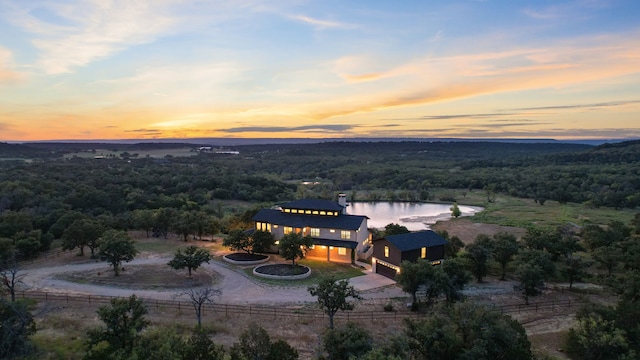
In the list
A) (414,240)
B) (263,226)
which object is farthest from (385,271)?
(263,226)

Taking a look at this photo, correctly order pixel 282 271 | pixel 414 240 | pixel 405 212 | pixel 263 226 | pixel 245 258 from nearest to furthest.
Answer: pixel 282 271, pixel 414 240, pixel 245 258, pixel 263 226, pixel 405 212

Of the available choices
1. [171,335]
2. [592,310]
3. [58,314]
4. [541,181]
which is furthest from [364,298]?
[541,181]

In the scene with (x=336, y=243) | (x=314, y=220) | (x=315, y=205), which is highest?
(x=315, y=205)

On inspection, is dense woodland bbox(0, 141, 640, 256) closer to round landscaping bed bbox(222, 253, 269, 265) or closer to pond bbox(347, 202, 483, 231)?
pond bbox(347, 202, 483, 231)

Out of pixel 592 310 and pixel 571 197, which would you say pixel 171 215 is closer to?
pixel 592 310

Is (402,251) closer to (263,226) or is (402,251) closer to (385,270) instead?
(385,270)

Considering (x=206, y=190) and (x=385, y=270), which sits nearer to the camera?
(x=385, y=270)
